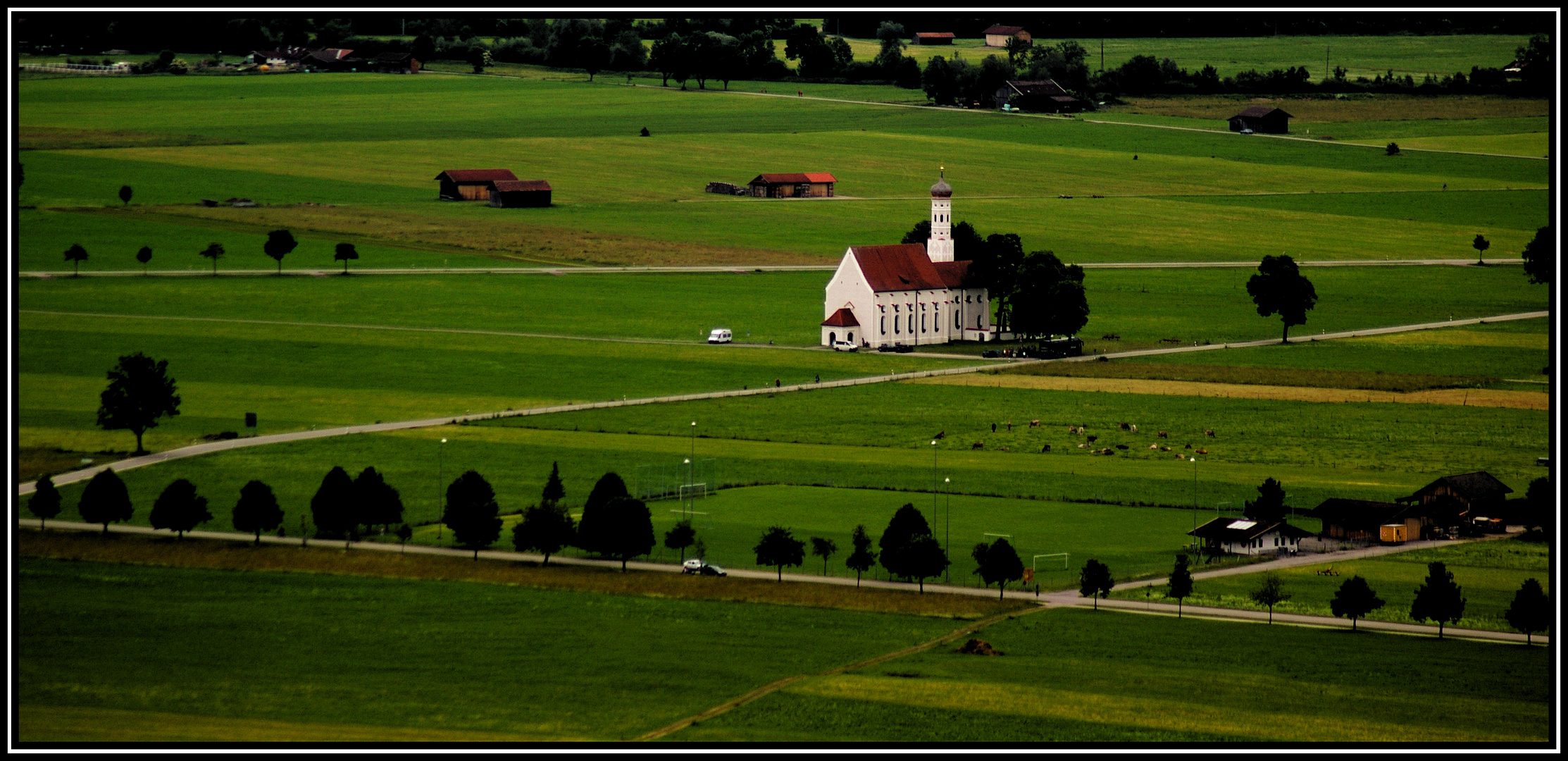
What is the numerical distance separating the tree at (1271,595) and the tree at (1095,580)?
6080mm

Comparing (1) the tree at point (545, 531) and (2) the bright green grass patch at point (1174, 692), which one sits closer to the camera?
(2) the bright green grass patch at point (1174, 692)

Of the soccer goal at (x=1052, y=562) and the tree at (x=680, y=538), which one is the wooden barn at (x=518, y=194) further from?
the soccer goal at (x=1052, y=562)

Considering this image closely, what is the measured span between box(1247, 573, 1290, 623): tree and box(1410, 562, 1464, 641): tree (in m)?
5.20

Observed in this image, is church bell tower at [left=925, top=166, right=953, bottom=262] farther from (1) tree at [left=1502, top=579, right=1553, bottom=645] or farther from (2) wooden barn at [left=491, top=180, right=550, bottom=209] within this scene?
(1) tree at [left=1502, top=579, right=1553, bottom=645]

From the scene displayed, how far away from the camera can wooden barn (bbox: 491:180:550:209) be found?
646 ft

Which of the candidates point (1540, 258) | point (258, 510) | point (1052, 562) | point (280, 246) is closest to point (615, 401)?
point (258, 510)

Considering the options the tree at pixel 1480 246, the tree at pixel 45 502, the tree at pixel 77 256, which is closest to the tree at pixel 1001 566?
the tree at pixel 45 502

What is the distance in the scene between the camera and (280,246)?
163750mm

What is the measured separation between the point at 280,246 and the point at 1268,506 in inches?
3812

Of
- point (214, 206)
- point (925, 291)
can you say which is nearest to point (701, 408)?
point (925, 291)

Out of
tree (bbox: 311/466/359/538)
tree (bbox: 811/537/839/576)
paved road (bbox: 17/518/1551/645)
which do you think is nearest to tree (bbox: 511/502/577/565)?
paved road (bbox: 17/518/1551/645)

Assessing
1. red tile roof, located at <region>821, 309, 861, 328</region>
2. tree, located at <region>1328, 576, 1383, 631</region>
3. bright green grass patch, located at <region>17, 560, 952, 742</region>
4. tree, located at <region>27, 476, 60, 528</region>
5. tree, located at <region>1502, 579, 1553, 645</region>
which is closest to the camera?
bright green grass patch, located at <region>17, 560, 952, 742</region>

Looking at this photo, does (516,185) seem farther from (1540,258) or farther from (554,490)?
(554,490)

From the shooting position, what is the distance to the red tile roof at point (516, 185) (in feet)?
645
